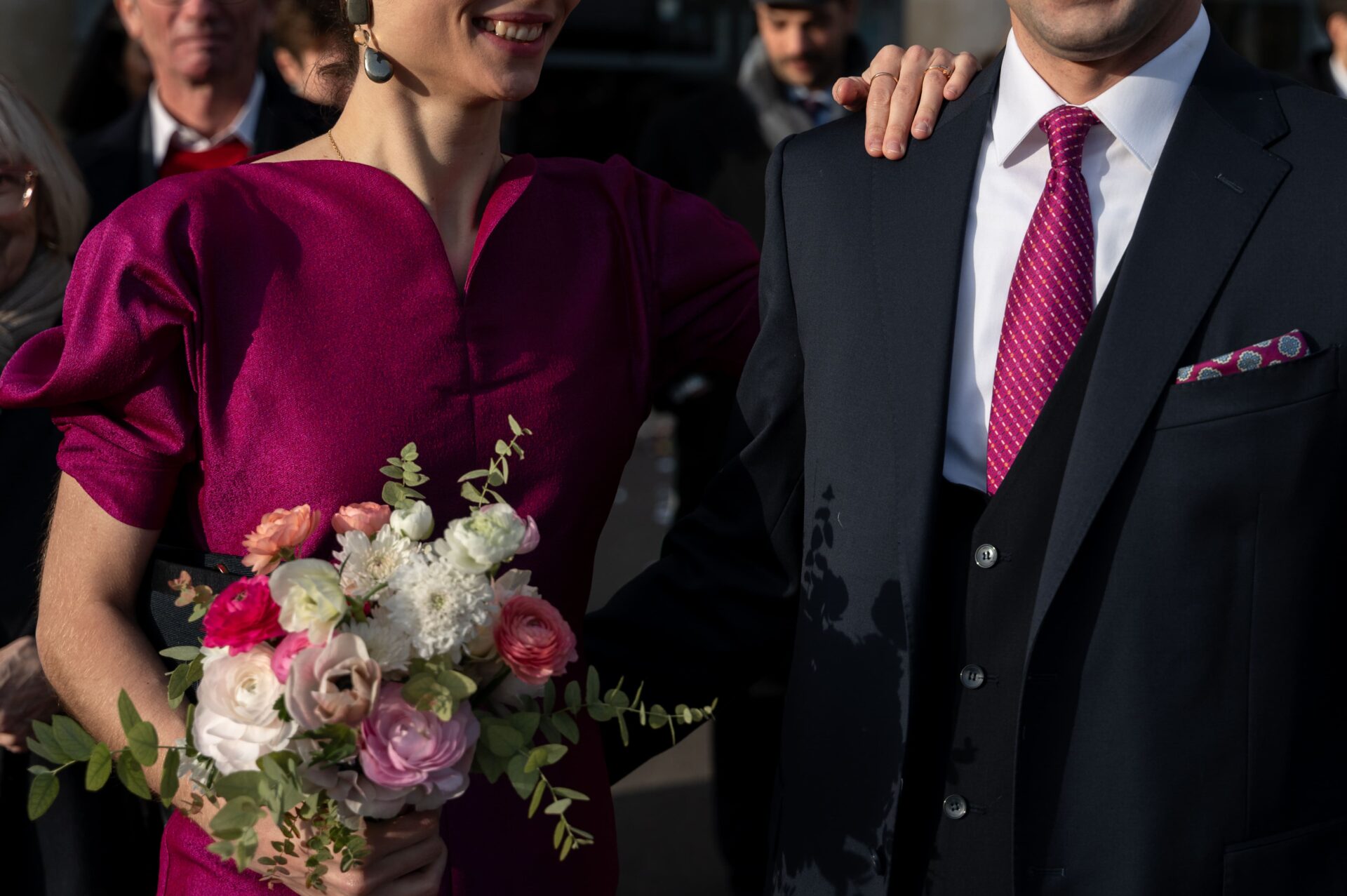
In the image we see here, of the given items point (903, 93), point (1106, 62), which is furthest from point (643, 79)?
point (1106, 62)

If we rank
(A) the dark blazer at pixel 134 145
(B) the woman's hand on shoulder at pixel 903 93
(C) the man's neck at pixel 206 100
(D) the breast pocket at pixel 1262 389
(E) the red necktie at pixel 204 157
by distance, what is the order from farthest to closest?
(C) the man's neck at pixel 206 100
(E) the red necktie at pixel 204 157
(A) the dark blazer at pixel 134 145
(B) the woman's hand on shoulder at pixel 903 93
(D) the breast pocket at pixel 1262 389

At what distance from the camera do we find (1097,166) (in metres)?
2.23

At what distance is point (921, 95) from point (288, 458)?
1.06 meters

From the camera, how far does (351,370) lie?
225 cm

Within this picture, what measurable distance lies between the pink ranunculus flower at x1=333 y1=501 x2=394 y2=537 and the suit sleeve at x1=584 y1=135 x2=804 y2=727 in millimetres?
617

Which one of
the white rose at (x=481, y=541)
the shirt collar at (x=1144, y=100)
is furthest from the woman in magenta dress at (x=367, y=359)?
the shirt collar at (x=1144, y=100)

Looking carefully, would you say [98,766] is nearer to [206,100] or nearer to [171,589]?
[171,589]

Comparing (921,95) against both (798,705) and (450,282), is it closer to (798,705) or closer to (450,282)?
(450,282)

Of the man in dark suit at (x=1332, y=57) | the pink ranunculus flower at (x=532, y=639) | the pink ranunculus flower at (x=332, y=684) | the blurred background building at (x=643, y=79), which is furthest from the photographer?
the man in dark suit at (x=1332, y=57)

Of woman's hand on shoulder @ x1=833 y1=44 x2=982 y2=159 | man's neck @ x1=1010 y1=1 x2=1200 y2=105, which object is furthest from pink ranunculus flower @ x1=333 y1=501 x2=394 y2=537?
man's neck @ x1=1010 y1=1 x2=1200 y2=105

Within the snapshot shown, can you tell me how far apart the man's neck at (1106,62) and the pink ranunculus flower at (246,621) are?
123 centimetres

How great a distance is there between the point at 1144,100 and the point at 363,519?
1159 millimetres

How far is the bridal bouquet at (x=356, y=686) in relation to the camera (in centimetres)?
179

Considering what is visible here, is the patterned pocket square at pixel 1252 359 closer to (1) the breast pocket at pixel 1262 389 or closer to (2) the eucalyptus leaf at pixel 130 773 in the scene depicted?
(1) the breast pocket at pixel 1262 389
